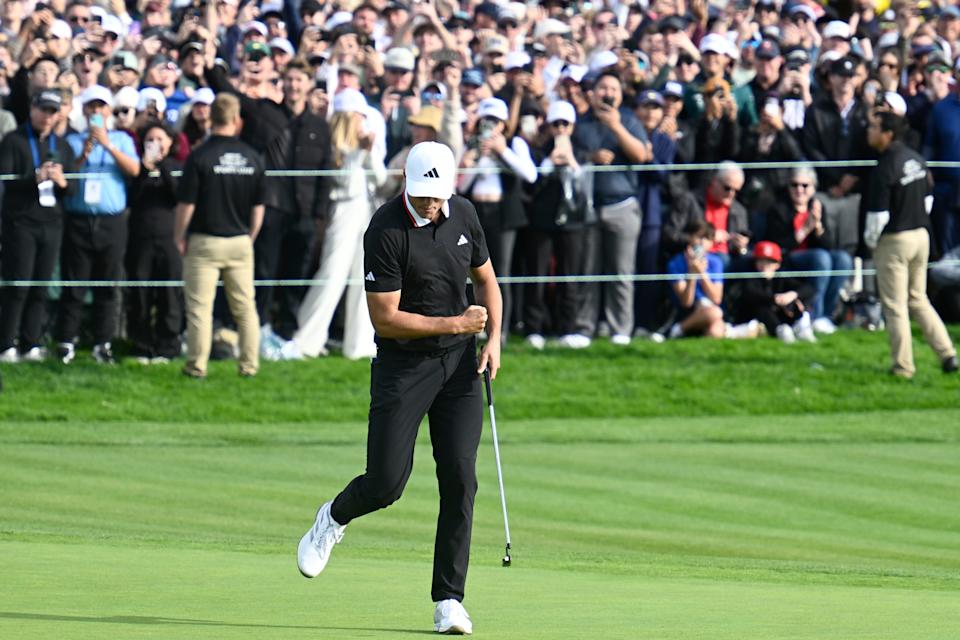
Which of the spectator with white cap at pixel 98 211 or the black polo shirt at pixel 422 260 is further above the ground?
the black polo shirt at pixel 422 260

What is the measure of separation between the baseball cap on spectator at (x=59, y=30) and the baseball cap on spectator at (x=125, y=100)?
171 centimetres

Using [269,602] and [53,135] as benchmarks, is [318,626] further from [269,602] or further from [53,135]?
[53,135]

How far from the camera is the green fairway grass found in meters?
7.95

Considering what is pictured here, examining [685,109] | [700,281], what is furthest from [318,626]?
[685,109]

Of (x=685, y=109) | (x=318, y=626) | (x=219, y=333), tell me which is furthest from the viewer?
(x=685, y=109)

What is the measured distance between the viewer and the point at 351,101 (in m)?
Result: 18.2

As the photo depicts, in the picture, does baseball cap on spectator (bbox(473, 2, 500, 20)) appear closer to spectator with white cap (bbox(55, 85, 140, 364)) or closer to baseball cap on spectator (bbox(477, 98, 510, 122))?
baseball cap on spectator (bbox(477, 98, 510, 122))

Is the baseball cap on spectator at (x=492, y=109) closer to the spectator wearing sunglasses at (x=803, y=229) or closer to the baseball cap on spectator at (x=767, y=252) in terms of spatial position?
the baseball cap on spectator at (x=767, y=252)

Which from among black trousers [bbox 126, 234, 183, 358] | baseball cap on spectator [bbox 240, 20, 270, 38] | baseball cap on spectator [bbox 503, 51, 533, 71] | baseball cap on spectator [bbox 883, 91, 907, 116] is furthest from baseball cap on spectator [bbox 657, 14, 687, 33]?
black trousers [bbox 126, 234, 183, 358]

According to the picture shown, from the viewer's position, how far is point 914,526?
1254 cm

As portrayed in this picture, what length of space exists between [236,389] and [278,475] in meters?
3.28

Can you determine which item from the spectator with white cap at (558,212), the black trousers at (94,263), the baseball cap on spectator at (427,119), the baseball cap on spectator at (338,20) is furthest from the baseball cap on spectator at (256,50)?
the spectator with white cap at (558,212)

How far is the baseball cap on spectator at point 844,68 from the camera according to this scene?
19703mm

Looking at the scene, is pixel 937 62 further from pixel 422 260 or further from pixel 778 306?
pixel 422 260
